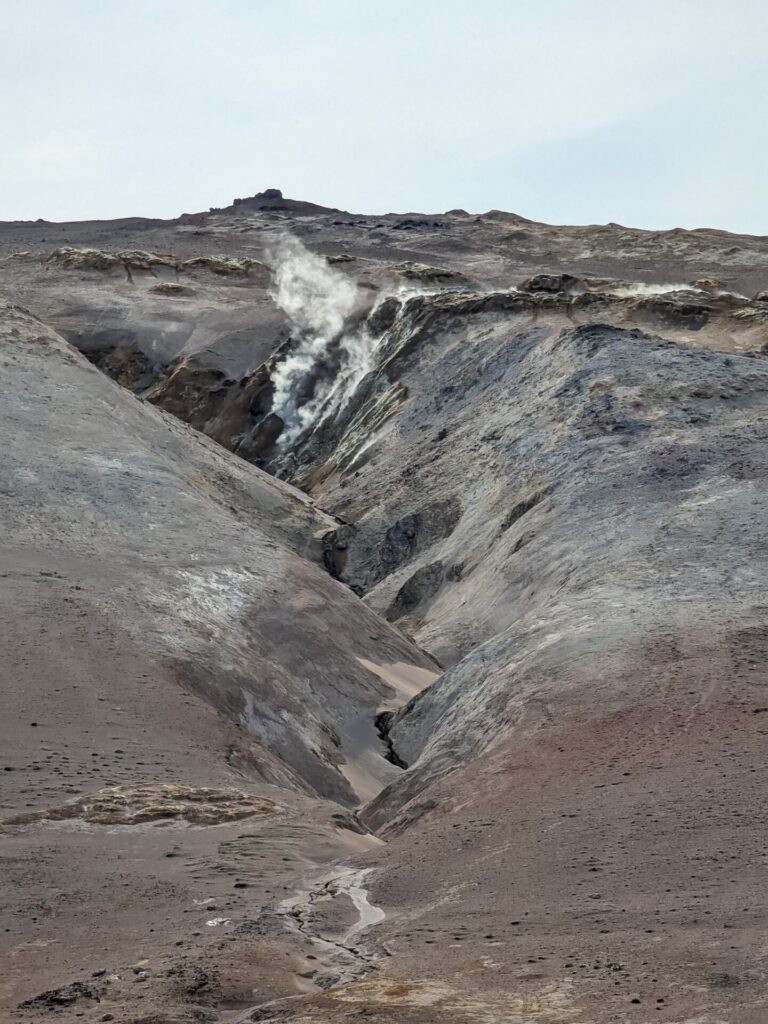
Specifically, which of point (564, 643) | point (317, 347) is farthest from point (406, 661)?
point (317, 347)

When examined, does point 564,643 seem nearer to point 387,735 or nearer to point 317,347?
point 387,735

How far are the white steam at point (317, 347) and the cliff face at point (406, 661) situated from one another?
6.5 inches

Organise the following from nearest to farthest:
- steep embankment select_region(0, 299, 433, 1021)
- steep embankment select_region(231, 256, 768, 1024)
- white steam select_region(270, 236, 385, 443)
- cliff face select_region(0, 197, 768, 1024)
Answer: steep embankment select_region(231, 256, 768, 1024), cliff face select_region(0, 197, 768, 1024), steep embankment select_region(0, 299, 433, 1021), white steam select_region(270, 236, 385, 443)

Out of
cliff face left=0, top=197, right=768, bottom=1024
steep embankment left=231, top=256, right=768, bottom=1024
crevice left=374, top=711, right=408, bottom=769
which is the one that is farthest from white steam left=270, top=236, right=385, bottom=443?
crevice left=374, top=711, right=408, bottom=769

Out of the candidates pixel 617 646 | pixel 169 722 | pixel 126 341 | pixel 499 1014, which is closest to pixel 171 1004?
pixel 499 1014

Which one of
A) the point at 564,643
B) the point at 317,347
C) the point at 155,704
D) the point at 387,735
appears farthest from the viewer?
the point at 317,347

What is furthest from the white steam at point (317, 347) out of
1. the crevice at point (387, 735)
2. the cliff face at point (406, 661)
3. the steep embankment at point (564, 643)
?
the crevice at point (387, 735)

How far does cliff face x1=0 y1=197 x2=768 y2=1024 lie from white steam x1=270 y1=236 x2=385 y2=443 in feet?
0.54

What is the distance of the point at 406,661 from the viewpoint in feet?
101

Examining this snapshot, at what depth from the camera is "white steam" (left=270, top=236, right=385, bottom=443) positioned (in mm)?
50281

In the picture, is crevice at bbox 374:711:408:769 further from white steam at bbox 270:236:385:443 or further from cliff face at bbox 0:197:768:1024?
white steam at bbox 270:236:385:443

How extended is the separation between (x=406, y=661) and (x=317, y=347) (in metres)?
24.1

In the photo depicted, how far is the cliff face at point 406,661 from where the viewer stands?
45.2 ft

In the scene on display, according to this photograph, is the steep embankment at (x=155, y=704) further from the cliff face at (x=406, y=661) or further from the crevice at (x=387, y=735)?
the crevice at (x=387, y=735)
